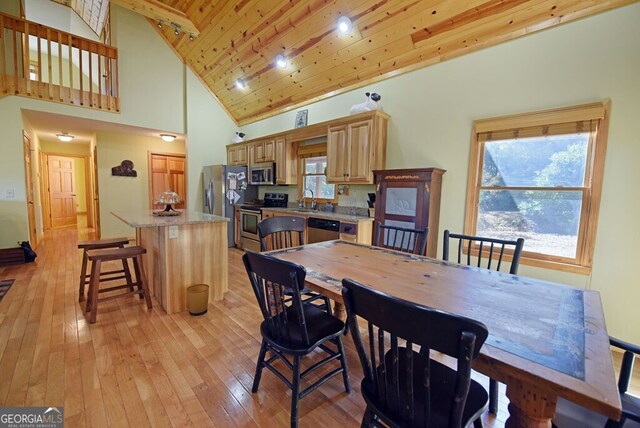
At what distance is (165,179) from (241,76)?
3443 millimetres

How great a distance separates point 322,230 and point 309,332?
2.36 metres

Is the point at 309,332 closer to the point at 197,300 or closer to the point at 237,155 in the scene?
the point at 197,300

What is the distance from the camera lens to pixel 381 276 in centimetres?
154

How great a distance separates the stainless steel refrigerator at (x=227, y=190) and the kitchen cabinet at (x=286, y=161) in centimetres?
103

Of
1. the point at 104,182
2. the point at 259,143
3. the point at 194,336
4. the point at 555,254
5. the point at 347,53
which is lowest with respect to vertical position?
the point at 194,336

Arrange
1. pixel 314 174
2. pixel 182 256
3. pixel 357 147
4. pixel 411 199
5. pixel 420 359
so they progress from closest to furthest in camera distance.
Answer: pixel 420 359
pixel 182 256
pixel 411 199
pixel 357 147
pixel 314 174

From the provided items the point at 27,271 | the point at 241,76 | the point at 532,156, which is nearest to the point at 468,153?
the point at 532,156

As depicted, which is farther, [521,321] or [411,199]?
[411,199]

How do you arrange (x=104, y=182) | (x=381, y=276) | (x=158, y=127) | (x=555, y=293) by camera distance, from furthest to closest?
(x=104, y=182) → (x=158, y=127) → (x=381, y=276) → (x=555, y=293)

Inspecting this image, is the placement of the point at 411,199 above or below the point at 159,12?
below

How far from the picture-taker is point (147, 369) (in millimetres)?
1899

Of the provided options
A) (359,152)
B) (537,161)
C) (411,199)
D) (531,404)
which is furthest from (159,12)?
(531,404)

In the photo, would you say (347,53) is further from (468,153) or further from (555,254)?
(555,254)

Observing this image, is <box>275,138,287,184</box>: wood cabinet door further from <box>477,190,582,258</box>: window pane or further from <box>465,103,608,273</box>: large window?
<box>477,190,582,258</box>: window pane
